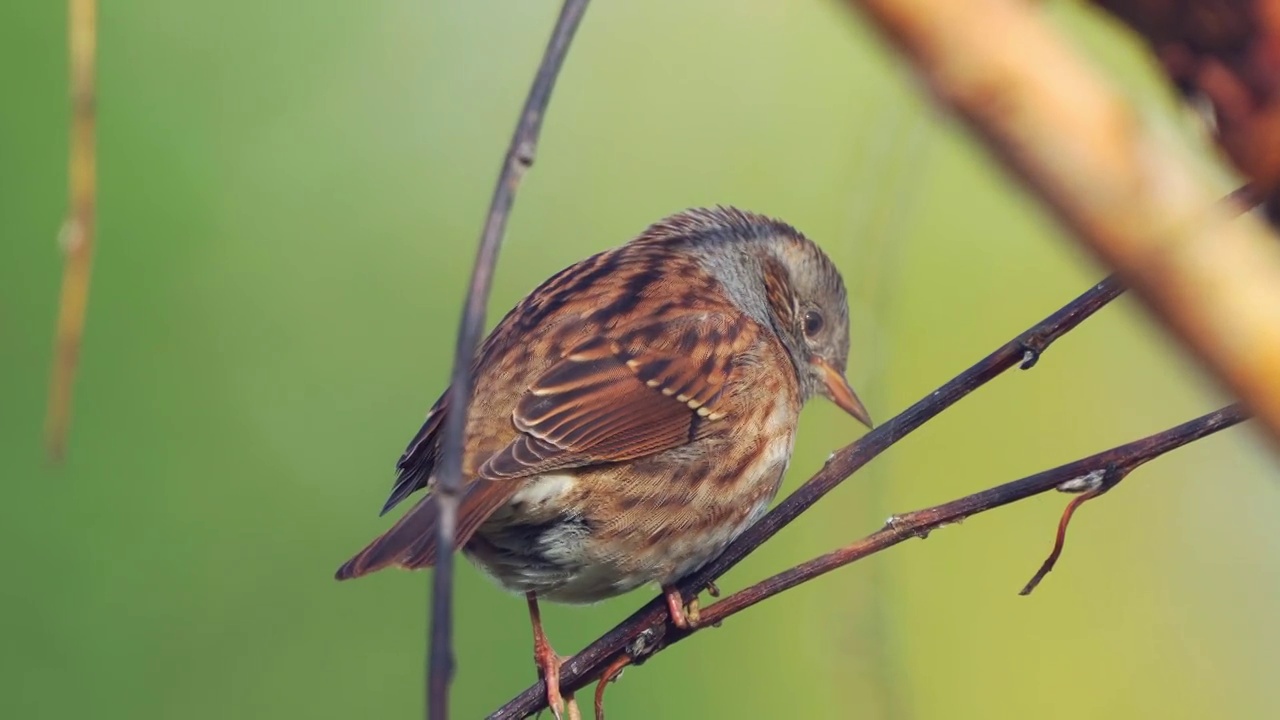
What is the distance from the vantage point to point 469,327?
982 mm

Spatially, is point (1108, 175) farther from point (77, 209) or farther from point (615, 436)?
point (615, 436)

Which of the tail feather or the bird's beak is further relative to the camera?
the bird's beak

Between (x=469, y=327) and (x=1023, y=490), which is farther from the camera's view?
(x=1023, y=490)

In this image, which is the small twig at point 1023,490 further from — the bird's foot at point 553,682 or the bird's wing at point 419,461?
the bird's wing at point 419,461

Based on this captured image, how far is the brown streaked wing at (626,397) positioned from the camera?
131 inches

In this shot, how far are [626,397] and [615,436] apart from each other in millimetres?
136

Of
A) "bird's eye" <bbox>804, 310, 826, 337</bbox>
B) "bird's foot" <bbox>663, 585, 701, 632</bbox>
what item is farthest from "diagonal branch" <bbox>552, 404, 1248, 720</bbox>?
"bird's eye" <bbox>804, 310, 826, 337</bbox>

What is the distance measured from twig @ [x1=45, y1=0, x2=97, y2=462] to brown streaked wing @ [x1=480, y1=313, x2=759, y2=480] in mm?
1949

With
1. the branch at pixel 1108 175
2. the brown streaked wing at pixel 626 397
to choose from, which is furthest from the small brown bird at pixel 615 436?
the branch at pixel 1108 175

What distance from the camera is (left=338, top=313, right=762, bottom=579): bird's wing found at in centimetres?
322

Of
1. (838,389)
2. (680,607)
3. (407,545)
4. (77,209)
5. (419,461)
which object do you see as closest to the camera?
(77,209)

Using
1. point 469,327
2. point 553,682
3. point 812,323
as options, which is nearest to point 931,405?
point 469,327

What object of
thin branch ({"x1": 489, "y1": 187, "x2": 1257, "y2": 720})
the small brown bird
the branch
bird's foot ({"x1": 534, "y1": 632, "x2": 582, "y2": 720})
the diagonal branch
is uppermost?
the small brown bird

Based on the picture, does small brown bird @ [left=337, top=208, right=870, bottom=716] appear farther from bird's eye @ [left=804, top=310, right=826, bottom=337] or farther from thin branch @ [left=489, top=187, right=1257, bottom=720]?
thin branch @ [left=489, top=187, right=1257, bottom=720]
